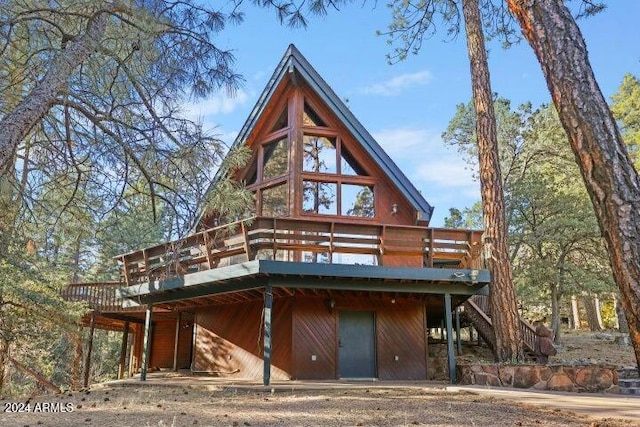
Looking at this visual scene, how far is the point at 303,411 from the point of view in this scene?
5699 mm

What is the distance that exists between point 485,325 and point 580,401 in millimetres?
5681

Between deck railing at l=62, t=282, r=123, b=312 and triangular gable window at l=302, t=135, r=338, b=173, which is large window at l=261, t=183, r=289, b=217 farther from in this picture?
deck railing at l=62, t=282, r=123, b=312

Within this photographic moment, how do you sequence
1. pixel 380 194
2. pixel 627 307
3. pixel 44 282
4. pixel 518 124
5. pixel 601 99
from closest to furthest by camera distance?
pixel 627 307 → pixel 601 99 → pixel 44 282 → pixel 380 194 → pixel 518 124

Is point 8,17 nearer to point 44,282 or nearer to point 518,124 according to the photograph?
point 44,282

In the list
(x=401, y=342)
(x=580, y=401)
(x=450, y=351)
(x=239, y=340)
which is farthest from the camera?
(x=239, y=340)

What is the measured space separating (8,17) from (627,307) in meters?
7.22

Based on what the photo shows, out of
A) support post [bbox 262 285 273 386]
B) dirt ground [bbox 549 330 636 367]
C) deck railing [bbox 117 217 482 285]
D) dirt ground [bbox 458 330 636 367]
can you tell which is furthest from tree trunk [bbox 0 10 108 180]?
dirt ground [bbox 549 330 636 367]

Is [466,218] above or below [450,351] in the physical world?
above

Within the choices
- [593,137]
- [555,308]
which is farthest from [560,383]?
[555,308]

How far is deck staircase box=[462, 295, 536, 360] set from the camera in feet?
35.3

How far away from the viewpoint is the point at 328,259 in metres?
10.8

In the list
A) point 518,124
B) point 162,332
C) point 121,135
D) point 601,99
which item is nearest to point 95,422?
point 121,135

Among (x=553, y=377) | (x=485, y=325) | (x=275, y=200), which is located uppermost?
(x=275, y=200)

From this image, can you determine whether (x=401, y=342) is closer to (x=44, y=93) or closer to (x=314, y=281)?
(x=314, y=281)
